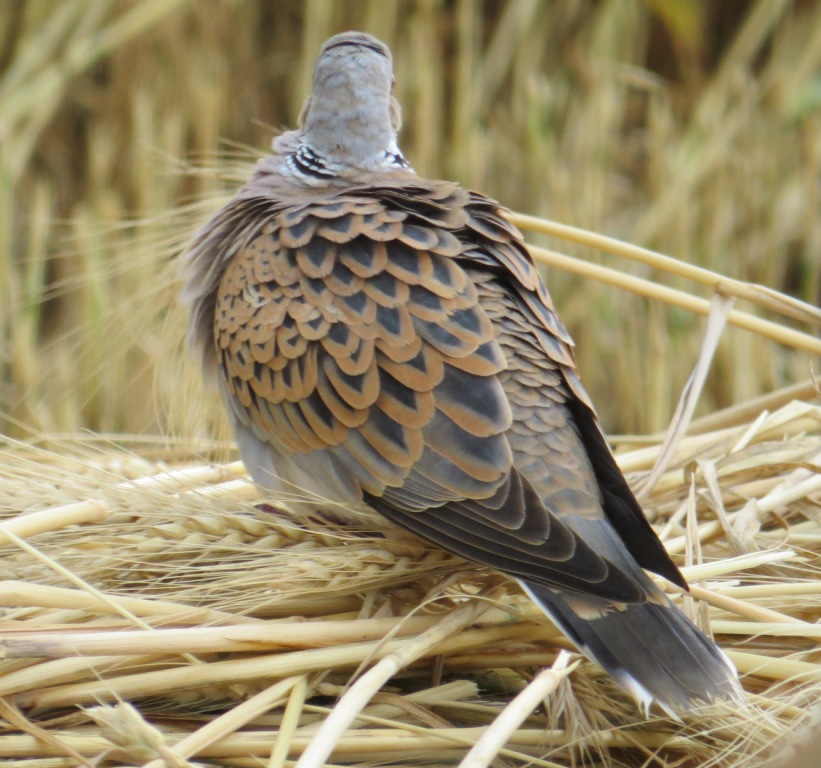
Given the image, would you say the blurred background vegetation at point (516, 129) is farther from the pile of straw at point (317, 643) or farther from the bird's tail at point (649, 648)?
the bird's tail at point (649, 648)

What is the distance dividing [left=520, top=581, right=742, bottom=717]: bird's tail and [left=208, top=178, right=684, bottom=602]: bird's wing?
3 centimetres

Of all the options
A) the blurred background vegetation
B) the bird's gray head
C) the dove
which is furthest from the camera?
the blurred background vegetation

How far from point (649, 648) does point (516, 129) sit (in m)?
3.30

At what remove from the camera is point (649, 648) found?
175 cm

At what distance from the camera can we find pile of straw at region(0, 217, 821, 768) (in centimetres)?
164

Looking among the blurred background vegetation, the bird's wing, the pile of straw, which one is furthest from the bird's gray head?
the blurred background vegetation

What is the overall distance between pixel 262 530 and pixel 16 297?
2.66 m

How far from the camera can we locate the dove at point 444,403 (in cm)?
180

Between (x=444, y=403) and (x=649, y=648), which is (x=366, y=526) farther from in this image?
(x=649, y=648)

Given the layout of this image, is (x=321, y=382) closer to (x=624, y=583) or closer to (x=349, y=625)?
(x=349, y=625)

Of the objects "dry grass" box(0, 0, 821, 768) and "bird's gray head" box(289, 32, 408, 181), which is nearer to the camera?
"dry grass" box(0, 0, 821, 768)

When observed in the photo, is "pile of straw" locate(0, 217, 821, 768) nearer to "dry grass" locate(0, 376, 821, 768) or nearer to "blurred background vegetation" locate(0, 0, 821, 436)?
"dry grass" locate(0, 376, 821, 768)

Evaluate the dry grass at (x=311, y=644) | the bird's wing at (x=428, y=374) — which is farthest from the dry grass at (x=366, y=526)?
the bird's wing at (x=428, y=374)

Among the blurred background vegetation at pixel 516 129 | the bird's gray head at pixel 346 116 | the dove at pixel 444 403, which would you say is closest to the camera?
the dove at pixel 444 403
